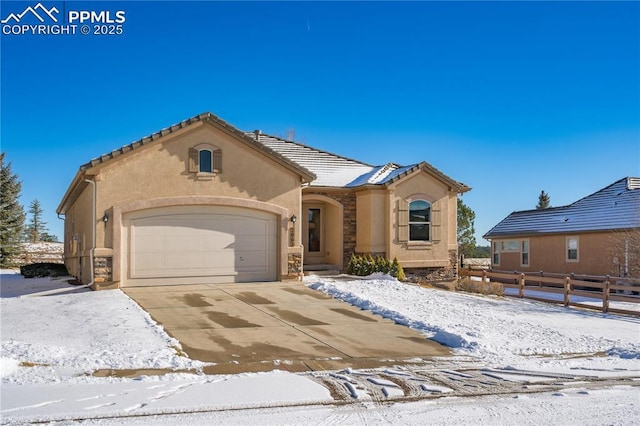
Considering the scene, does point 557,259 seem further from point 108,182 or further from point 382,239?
point 108,182

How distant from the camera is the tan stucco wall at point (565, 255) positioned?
28203mm

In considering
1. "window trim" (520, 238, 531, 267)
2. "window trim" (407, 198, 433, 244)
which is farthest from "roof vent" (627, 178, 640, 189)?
"window trim" (407, 198, 433, 244)

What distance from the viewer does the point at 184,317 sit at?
1377 centimetres

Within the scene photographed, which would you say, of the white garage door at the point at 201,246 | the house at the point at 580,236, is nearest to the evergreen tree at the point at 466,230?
the house at the point at 580,236

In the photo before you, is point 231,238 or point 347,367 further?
point 231,238

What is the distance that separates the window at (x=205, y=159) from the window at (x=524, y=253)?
20.5 metres

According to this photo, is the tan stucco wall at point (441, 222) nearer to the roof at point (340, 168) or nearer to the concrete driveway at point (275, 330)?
the roof at point (340, 168)

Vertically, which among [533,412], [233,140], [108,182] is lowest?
[533,412]

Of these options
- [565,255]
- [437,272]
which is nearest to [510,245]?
[565,255]

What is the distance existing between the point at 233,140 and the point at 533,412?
45.9ft

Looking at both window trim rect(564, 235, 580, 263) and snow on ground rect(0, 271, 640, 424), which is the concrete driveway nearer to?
snow on ground rect(0, 271, 640, 424)

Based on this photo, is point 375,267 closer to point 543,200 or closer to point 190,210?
point 190,210

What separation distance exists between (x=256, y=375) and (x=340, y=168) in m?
18.1

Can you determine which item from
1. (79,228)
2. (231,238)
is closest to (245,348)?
(231,238)
